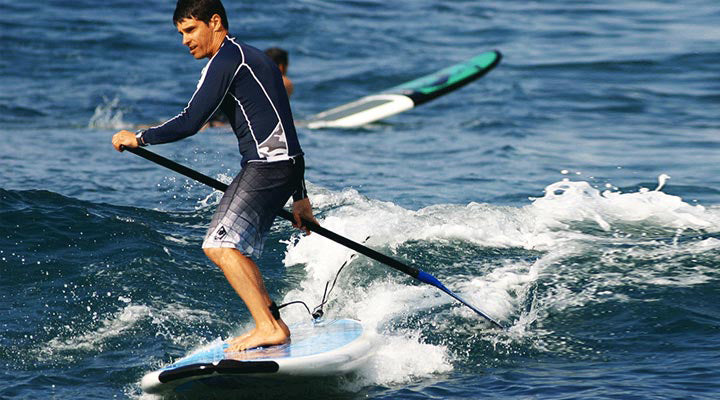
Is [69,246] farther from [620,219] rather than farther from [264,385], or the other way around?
[620,219]

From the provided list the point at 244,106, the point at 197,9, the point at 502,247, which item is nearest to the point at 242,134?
the point at 244,106

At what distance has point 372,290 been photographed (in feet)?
23.5

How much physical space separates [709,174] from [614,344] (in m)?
5.42

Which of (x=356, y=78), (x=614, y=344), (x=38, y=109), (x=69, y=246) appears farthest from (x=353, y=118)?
(x=614, y=344)

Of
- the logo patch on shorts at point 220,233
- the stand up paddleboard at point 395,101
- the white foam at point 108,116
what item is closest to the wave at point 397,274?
the logo patch on shorts at point 220,233

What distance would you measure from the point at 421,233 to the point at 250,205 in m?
3.32

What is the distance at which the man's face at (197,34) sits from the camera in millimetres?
5152

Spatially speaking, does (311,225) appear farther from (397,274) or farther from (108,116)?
(108,116)

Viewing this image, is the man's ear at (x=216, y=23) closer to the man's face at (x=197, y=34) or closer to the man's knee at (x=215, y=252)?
the man's face at (x=197, y=34)

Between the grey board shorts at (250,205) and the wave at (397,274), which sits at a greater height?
the grey board shorts at (250,205)

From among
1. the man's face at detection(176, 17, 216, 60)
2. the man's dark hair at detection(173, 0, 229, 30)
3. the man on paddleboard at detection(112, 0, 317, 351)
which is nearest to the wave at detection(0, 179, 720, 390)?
the man on paddleboard at detection(112, 0, 317, 351)

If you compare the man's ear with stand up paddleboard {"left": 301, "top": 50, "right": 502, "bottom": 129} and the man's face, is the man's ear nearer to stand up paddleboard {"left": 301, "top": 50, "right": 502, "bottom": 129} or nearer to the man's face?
the man's face

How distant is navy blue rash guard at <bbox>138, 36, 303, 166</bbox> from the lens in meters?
5.07

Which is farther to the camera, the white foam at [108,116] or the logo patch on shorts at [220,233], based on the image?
the white foam at [108,116]
